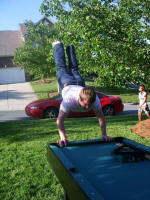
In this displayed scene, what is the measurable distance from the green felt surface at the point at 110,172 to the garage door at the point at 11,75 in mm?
35278

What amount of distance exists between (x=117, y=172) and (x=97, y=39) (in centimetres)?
454

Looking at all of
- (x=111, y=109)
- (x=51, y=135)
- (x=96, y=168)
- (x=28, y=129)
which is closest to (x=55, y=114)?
(x=111, y=109)

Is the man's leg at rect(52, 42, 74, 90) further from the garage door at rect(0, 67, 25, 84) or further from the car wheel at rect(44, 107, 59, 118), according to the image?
the garage door at rect(0, 67, 25, 84)

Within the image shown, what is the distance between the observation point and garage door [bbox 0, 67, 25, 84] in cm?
3684

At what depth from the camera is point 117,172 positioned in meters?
2.66

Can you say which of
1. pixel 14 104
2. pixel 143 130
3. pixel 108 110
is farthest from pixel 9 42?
pixel 143 130

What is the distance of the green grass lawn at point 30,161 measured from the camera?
3506 millimetres

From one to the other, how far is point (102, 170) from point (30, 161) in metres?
2.29

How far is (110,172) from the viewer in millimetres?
2646

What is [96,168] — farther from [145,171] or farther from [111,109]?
[111,109]

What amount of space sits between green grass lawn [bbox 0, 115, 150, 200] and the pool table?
2.13 feet

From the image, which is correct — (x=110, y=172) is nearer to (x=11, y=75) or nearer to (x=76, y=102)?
(x=76, y=102)

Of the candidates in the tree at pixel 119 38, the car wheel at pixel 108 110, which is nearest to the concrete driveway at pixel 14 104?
the car wheel at pixel 108 110

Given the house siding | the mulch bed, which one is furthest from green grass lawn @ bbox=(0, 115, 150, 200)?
the house siding
